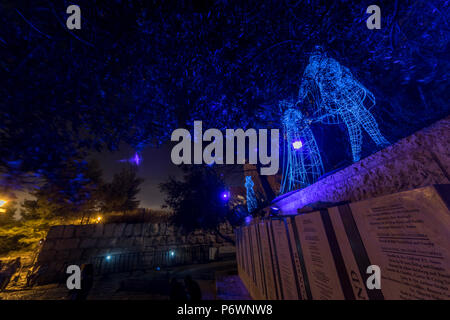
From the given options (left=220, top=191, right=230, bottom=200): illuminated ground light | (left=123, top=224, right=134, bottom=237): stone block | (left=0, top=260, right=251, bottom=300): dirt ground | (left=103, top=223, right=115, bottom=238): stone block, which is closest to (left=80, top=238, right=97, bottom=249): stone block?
(left=103, top=223, right=115, bottom=238): stone block

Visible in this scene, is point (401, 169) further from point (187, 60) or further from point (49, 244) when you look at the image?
point (49, 244)

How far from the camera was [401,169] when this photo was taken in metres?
1.32

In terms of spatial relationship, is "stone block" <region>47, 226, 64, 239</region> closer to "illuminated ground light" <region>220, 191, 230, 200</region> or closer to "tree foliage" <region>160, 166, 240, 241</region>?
"tree foliage" <region>160, 166, 240, 241</region>

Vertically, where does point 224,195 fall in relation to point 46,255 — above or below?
above

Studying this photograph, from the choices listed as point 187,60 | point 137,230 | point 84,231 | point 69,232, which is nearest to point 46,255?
point 69,232

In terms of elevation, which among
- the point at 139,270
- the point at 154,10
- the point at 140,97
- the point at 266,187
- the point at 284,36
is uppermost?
the point at 154,10

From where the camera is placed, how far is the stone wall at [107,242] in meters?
11.0

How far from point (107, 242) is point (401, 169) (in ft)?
54.7

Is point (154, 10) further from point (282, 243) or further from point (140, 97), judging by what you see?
point (282, 243)

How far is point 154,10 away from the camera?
3.12 meters

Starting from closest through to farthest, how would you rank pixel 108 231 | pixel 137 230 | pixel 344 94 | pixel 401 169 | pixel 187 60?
pixel 401 169, pixel 344 94, pixel 187 60, pixel 108 231, pixel 137 230

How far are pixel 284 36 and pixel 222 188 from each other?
879cm

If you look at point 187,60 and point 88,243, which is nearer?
point 187,60
